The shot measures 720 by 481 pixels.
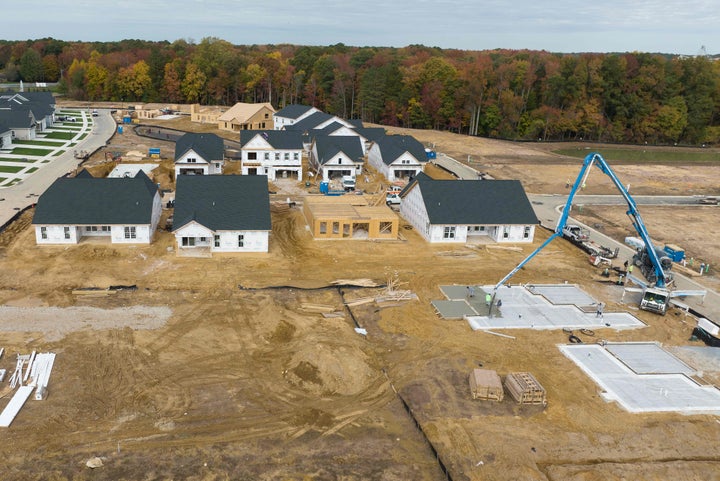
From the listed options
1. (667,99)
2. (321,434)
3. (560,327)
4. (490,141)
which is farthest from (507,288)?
(667,99)

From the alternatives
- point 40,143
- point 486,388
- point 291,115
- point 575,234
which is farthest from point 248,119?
point 486,388

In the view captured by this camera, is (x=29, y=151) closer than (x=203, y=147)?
No

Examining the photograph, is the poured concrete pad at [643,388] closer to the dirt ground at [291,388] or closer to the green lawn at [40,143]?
the dirt ground at [291,388]

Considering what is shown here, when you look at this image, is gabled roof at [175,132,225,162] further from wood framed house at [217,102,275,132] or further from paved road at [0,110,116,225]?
wood framed house at [217,102,275,132]

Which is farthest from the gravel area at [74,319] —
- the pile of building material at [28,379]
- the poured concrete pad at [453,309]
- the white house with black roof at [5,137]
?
the white house with black roof at [5,137]

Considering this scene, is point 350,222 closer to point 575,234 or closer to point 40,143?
point 575,234

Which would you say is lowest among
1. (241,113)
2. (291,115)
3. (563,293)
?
(563,293)
